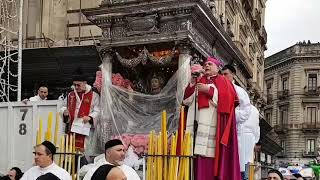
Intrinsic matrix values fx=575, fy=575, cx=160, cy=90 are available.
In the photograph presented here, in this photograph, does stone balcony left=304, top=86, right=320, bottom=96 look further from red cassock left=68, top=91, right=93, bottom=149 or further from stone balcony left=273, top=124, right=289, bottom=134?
red cassock left=68, top=91, right=93, bottom=149

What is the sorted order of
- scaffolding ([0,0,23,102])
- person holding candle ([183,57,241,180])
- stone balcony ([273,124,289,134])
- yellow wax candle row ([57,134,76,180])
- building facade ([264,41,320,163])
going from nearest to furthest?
person holding candle ([183,57,241,180]) → yellow wax candle row ([57,134,76,180]) → scaffolding ([0,0,23,102]) → building facade ([264,41,320,163]) → stone balcony ([273,124,289,134])

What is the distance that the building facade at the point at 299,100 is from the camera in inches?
2313

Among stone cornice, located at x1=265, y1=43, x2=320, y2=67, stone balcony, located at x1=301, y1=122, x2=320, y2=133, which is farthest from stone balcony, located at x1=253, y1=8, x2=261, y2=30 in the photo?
stone balcony, located at x1=301, y1=122, x2=320, y2=133

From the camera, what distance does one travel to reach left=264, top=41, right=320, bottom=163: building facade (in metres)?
58.8

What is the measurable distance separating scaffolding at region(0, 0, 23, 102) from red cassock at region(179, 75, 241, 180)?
776 centimetres

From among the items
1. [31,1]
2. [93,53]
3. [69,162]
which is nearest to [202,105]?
[69,162]

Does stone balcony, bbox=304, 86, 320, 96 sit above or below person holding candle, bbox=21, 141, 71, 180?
above

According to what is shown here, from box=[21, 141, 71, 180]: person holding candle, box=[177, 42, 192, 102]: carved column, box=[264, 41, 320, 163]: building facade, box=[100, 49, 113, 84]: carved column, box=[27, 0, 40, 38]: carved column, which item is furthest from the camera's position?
box=[264, 41, 320, 163]: building facade

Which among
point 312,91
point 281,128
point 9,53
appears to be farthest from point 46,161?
point 281,128

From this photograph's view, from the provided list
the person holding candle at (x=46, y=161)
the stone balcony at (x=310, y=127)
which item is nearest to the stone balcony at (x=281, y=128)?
the stone balcony at (x=310, y=127)

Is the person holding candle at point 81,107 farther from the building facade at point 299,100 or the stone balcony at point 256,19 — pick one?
the building facade at point 299,100

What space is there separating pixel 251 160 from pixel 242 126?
527 mm

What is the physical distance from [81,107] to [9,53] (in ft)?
21.5

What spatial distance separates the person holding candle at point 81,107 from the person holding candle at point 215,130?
2.40 m
